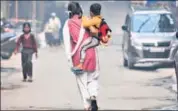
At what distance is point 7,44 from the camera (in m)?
21.2

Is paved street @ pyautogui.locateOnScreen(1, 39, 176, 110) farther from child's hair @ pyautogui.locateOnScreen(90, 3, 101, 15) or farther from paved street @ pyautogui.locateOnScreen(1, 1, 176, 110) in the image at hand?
child's hair @ pyautogui.locateOnScreen(90, 3, 101, 15)

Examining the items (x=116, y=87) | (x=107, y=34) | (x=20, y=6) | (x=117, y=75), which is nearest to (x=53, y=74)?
(x=117, y=75)

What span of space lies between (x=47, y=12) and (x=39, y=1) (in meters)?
0.67

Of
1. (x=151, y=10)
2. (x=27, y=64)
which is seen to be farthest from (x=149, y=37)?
(x=27, y=64)

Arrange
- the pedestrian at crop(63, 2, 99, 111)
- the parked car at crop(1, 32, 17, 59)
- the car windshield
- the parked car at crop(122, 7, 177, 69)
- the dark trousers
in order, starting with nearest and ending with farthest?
the pedestrian at crop(63, 2, 99, 111) → the dark trousers → the car windshield → the parked car at crop(122, 7, 177, 69) → the parked car at crop(1, 32, 17, 59)

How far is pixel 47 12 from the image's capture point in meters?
33.2

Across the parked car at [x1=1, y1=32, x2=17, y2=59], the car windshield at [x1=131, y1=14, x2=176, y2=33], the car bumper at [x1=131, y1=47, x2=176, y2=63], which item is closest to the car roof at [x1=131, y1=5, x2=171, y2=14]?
the car windshield at [x1=131, y1=14, x2=176, y2=33]

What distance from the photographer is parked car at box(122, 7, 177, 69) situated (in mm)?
20797

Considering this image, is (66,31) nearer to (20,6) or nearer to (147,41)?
(147,41)

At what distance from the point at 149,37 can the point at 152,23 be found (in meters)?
0.45

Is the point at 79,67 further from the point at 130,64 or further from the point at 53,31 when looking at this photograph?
the point at 53,31

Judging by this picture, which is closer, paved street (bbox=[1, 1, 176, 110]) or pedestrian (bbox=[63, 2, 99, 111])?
pedestrian (bbox=[63, 2, 99, 111])

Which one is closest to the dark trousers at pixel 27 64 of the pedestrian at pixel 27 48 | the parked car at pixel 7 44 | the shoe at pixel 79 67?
the pedestrian at pixel 27 48

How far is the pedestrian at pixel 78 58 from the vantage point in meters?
8.33
